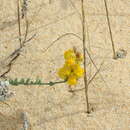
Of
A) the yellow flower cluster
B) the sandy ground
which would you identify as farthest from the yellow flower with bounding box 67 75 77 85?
the sandy ground

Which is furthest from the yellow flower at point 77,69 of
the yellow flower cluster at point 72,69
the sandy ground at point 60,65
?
the sandy ground at point 60,65

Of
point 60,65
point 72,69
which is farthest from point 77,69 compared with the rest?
point 60,65

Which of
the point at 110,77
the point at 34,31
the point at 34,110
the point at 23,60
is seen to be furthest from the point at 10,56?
the point at 110,77

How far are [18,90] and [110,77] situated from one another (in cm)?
44

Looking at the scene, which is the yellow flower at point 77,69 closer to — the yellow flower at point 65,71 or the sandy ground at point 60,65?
the yellow flower at point 65,71

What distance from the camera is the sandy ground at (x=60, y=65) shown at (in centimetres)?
175

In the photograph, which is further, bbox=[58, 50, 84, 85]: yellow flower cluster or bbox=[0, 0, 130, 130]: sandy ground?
bbox=[0, 0, 130, 130]: sandy ground

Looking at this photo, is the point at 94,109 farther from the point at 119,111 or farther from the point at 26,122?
the point at 26,122

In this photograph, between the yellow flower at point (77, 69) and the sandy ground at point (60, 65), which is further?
the sandy ground at point (60, 65)

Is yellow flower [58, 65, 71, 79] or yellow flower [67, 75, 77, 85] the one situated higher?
yellow flower [58, 65, 71, 79]

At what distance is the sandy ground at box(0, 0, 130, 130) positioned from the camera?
1.75 meters

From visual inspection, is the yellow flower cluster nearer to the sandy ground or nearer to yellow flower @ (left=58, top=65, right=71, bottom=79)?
yellow flower @ (left=58, top=65, right=71, bottom=79)

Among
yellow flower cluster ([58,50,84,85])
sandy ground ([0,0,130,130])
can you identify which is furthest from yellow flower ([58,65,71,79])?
sandy ground ([0,0,130,130])

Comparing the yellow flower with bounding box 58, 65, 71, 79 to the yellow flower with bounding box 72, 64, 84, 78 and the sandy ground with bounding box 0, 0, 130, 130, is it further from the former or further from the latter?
the sandy ground with bounding box 0, 0, 130, 130
